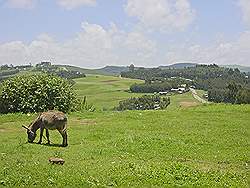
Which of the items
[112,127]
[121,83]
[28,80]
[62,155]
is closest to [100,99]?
[121,83]

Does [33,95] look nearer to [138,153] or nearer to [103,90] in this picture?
[138,153]

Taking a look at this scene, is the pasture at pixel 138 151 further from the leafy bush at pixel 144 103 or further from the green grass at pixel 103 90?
the green grass at pixel 103 90

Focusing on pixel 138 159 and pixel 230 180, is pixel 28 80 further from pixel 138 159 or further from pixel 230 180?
pixel 230 180

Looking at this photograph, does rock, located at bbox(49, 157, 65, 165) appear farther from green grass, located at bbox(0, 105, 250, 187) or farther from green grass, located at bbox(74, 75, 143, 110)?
green grass, located at bbox(74, 75, 143, 110)

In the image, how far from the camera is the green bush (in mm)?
37719

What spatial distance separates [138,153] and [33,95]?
2047 cm

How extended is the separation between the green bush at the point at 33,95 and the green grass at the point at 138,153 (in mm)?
4094

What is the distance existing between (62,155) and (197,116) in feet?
56.0

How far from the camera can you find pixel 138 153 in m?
19.6

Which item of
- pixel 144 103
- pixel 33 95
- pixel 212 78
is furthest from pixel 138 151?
pixel 212 78

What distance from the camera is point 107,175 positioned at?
1435 cm

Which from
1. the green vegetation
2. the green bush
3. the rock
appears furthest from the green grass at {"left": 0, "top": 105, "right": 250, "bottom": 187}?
the green vegetation

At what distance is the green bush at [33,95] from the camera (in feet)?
124

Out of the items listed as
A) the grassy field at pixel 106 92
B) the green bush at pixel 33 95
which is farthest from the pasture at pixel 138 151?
the grassy field at pixel 106 92
